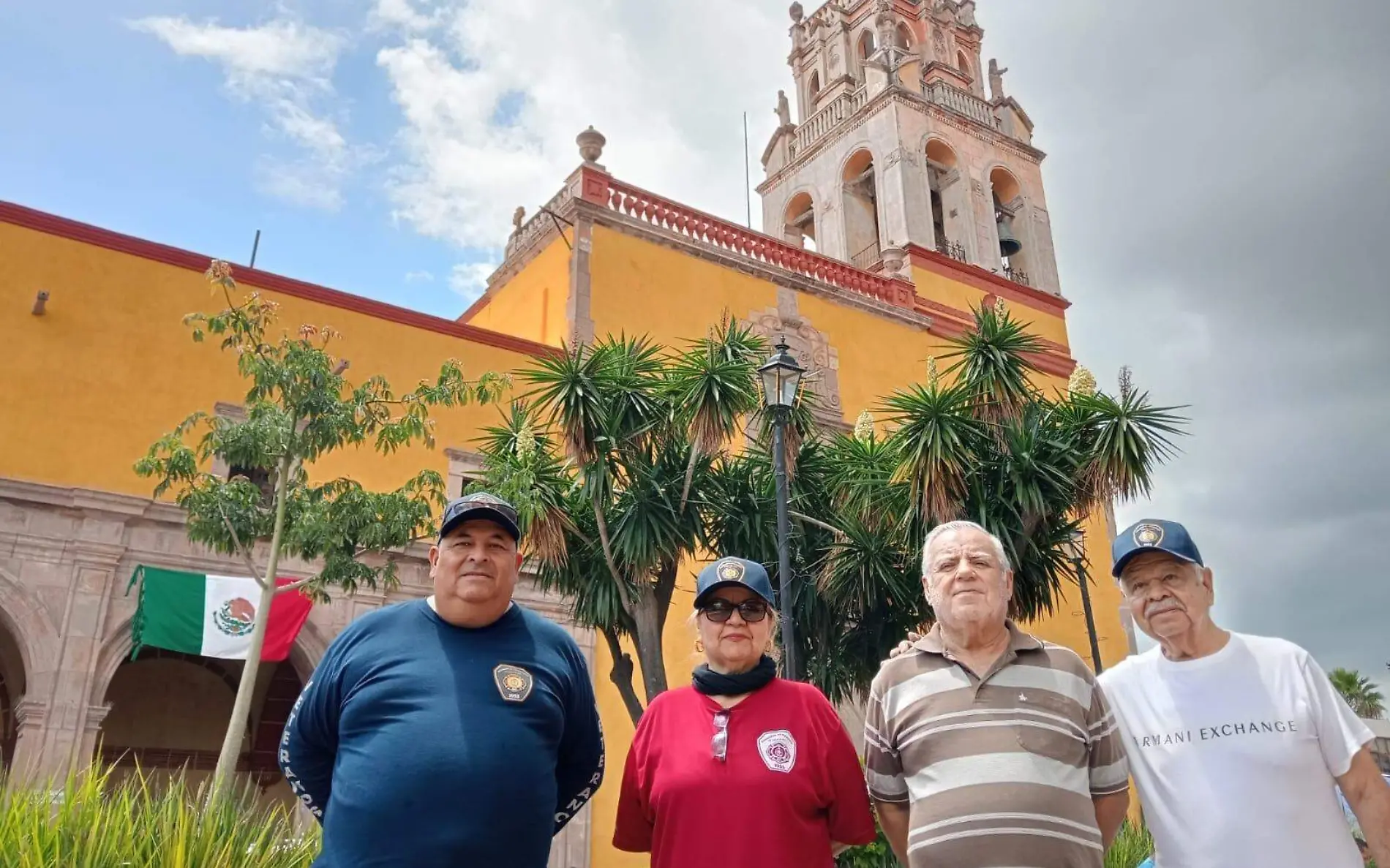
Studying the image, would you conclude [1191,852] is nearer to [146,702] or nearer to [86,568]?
[86,568]

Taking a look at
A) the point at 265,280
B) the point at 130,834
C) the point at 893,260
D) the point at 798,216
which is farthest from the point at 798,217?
the point at 130,834

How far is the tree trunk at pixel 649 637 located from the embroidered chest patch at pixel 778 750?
543 cm

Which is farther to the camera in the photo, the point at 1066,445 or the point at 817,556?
the point at 817,556

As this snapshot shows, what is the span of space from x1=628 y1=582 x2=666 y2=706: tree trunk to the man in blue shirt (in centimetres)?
539

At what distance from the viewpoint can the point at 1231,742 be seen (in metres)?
2.68

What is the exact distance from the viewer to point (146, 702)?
12.0 m

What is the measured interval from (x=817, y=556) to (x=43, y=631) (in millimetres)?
7291

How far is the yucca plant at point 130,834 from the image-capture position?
3.88 meters

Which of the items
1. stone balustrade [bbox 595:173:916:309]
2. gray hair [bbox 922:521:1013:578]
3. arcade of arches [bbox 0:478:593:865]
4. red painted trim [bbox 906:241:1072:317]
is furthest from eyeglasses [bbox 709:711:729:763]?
red painted trim [bbox 906:241:1072:317]

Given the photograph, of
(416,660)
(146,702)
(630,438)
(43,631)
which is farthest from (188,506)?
(416,660)

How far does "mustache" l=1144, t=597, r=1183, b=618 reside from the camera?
2.91 metres

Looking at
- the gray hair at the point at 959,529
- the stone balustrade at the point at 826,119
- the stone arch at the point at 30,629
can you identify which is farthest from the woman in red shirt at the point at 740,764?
the stone balustrade at the point at 826,119

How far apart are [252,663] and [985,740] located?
22.6 ft

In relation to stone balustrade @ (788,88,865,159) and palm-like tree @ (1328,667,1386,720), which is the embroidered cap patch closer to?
stone balustrade @ (788,88,865,159)
